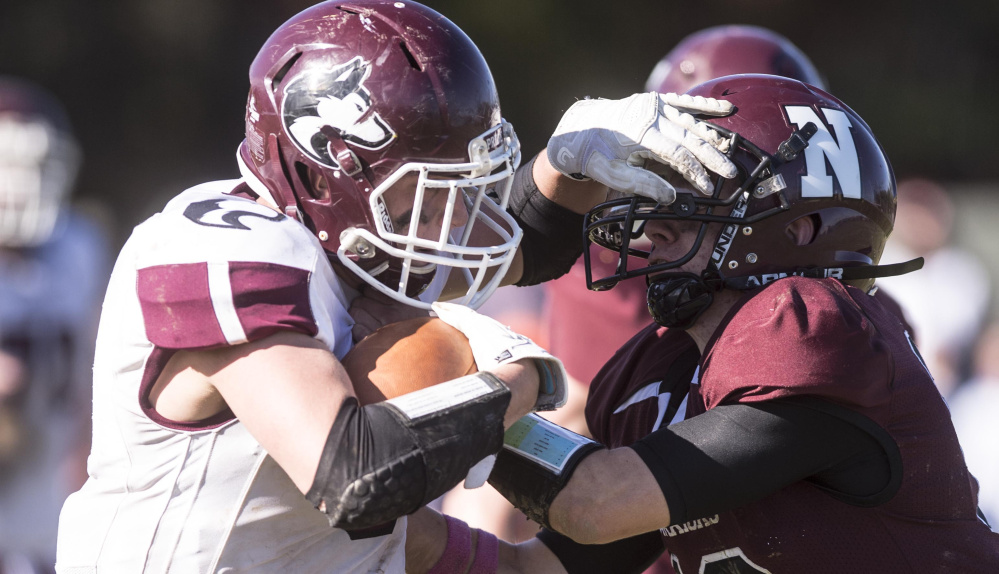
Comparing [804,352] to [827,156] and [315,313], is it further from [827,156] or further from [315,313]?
[315,313]

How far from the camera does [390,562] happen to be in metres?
2.40

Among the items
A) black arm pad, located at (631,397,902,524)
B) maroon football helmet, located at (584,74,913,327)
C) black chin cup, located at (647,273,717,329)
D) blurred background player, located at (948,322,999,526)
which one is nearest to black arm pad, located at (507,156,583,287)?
maroon football helmet, located at (584,74,913,327)

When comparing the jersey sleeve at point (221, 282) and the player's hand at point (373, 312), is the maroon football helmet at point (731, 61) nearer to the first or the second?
the player's hand at point (373, 312)

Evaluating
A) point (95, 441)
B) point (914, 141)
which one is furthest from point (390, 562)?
point (914, 141)

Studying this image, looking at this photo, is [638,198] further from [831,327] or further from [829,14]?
[829,14]

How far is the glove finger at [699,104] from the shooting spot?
2.46 m

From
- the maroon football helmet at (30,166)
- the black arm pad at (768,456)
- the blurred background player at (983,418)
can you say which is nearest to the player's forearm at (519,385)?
the black arm pad at (768,456)

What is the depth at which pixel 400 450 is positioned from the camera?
1.87 metres

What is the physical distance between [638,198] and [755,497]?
0.74 metres

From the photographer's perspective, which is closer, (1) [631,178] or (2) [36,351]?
(1) [631,178]

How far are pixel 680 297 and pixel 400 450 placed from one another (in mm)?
849

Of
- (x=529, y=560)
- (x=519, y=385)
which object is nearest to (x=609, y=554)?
(x=529, y=560)

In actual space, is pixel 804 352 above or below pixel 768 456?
above

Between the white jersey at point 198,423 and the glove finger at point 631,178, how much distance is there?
70cm
